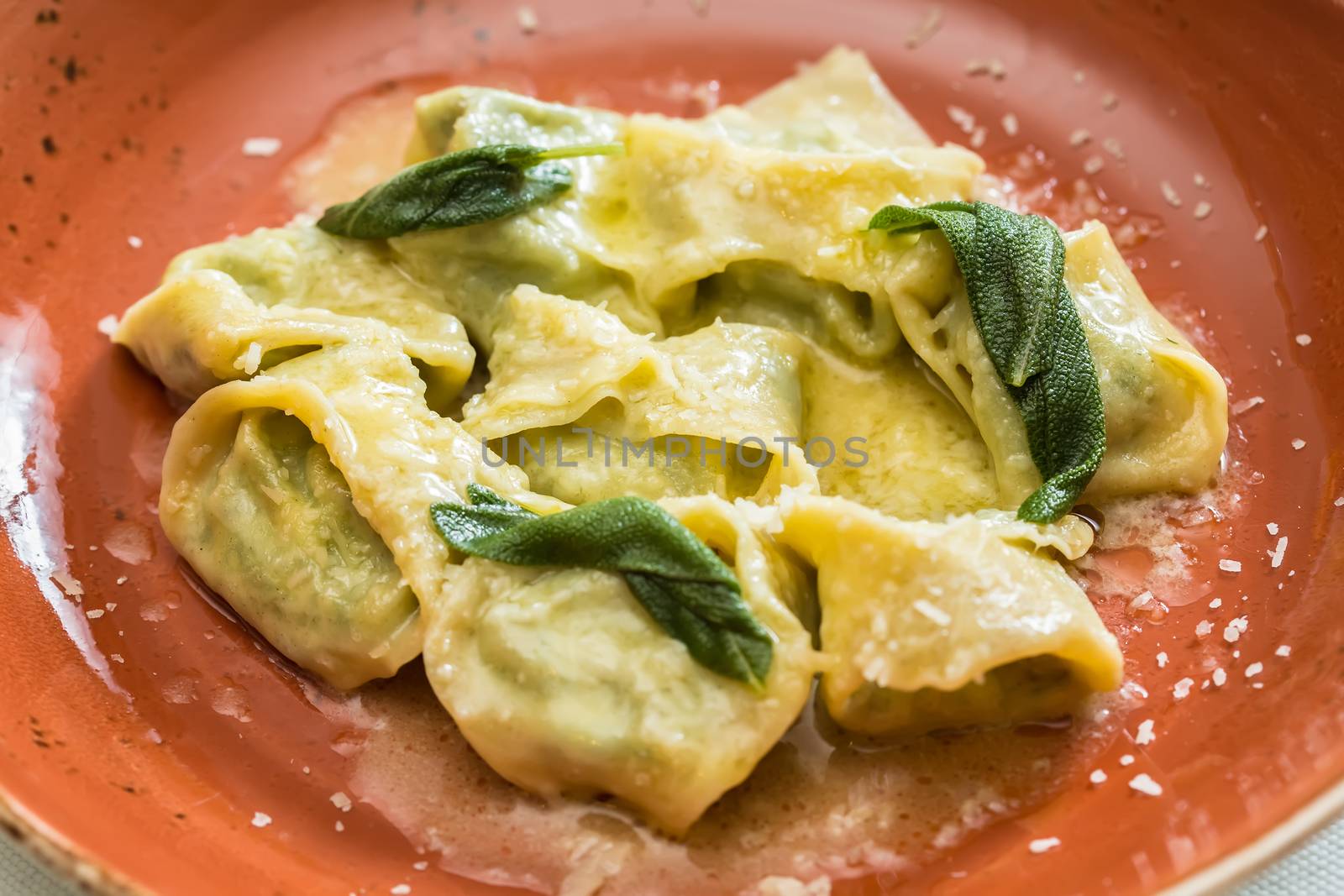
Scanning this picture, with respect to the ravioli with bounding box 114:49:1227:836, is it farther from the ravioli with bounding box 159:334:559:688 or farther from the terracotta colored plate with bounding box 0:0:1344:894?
the terracotta colored plate with bounding box 0:0:1344:894

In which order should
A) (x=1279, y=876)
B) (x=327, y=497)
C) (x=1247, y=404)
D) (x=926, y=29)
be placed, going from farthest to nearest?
(x=926, y=29), (x=1247, y=404), (x=327, y=497), (x=1279, y=876)

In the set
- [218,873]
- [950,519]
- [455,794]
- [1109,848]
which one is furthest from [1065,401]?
[218,873]

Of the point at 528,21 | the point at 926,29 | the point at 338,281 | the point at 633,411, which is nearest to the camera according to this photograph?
the point at 633,411

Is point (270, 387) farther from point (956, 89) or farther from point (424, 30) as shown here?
point (956, 89)

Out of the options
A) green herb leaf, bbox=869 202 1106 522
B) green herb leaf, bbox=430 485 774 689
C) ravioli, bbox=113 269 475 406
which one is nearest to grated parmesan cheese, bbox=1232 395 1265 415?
green herb leaf, bbox=869 202 1106 522

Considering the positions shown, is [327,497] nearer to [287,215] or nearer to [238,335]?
[238,335]

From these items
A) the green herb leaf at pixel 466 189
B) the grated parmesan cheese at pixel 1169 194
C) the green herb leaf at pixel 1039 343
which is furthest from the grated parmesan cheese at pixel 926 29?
the green herb leaf at pixel 1039 343

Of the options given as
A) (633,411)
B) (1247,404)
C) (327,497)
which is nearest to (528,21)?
(633,411)
